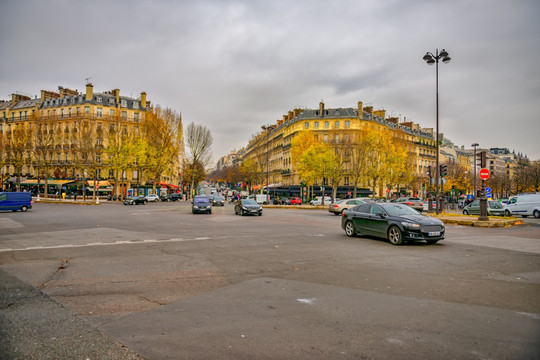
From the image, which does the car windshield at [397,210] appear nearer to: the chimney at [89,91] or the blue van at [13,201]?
the blue van at [13,201]

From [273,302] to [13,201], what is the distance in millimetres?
33882

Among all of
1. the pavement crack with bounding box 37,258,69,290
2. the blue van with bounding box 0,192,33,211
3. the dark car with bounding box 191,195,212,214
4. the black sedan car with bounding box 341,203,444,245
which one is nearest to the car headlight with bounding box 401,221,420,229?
the black sedan car with bounding box 341,203,444,245

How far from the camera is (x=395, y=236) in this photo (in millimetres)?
11961

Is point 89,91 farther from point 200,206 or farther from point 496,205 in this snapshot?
point 496,205

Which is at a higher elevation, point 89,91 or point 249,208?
point 89,91

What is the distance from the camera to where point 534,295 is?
5.94 meters

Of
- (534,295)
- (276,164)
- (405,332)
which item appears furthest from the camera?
(276,164)

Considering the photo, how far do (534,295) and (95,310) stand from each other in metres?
6.84

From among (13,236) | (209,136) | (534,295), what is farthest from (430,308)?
(209,136)

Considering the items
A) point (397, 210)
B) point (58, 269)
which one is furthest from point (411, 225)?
point (58, 269)

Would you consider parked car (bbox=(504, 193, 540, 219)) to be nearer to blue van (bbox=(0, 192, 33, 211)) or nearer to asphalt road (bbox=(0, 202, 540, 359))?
asphalt road (bbox=(0, 202, 540, 359))

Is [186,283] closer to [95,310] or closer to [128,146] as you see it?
[95,310]

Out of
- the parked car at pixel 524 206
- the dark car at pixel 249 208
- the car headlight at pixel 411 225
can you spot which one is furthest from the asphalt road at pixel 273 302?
the parked car at pixel 524 206

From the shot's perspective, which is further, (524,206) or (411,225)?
(524,206)
